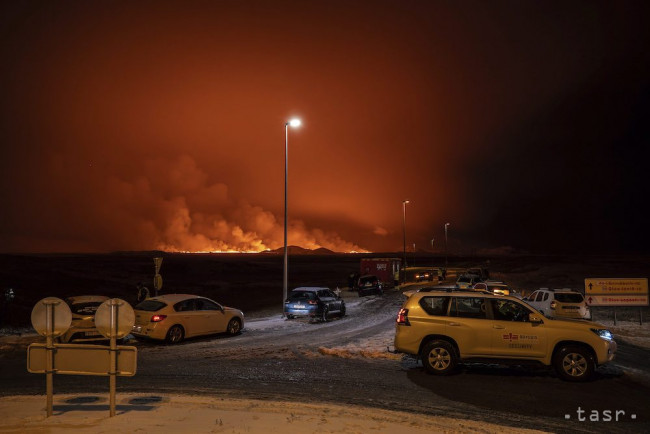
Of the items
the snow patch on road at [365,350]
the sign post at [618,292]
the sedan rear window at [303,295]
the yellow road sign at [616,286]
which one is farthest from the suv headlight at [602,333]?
the sedan rear window at [303,295]

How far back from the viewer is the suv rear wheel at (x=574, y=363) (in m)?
10.6

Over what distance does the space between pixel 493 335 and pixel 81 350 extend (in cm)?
774

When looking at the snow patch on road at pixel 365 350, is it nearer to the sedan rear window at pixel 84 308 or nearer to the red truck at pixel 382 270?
the sedan rear window at pixel 84 308

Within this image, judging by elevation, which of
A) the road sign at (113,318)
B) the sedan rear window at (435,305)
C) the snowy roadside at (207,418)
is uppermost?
the road sign at (113,318)

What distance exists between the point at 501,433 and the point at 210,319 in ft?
38.5

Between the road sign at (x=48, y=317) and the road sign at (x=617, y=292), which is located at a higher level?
the road sign at (x=48, y=317)

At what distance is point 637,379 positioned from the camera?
35.8 feet

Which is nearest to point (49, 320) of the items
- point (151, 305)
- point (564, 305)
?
point (151, 305)

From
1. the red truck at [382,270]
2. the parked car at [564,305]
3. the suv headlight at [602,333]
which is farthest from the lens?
the red truck at [382,270]

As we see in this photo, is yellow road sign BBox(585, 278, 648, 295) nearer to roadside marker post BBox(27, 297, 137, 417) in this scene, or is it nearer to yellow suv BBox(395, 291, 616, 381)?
yellow suv BBox(395, 291, 616, 381)

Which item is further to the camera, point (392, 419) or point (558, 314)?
point (558, 314)

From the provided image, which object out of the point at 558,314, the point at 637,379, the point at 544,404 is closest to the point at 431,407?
the point at 544,404

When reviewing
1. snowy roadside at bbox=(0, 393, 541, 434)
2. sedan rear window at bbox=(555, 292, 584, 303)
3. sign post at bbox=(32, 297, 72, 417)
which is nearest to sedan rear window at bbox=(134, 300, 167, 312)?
snowy roadside at bbox=(0, 393, 541, 434)

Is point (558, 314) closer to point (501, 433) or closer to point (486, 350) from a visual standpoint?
point (486, 350)
